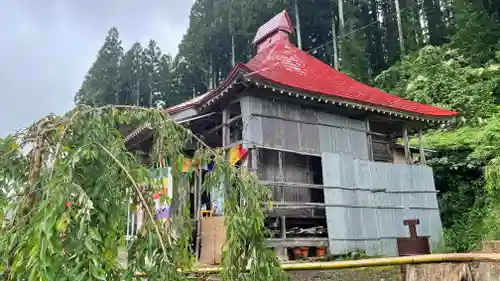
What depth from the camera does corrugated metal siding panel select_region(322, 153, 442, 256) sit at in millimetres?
10469

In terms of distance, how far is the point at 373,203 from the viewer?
11148 millimetres

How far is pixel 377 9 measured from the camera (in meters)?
33.5

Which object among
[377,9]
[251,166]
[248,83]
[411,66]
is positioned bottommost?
[251,166]

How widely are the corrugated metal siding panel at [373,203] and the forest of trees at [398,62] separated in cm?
149

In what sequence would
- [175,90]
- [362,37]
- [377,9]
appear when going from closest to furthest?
1. [362,37]
2. [377,9]
3. [175,90]

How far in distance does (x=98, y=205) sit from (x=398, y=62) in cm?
2623

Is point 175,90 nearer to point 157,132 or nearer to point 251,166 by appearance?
point 251,166

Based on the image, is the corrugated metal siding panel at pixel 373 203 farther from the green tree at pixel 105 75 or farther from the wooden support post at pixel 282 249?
the green tree at pixel 105 75

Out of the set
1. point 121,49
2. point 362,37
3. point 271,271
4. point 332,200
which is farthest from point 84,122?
point 121,49

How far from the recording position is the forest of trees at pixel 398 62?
13977 millimetres

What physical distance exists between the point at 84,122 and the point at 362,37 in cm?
2768

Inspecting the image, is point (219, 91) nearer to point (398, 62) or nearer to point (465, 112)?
point (465, 112)

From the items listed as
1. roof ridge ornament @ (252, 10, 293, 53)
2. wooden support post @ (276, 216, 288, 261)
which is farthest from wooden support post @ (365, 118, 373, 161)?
roof ridge ornament @ (252, 10, 293, 53)

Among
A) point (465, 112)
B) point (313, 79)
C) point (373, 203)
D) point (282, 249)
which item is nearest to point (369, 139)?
point (373, 203)
